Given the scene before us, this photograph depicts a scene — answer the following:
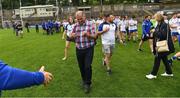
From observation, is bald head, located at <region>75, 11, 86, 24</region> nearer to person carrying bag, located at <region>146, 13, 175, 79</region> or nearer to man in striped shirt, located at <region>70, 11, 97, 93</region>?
man in striped shirt, located at <region>70, 11, 97, 93</region>

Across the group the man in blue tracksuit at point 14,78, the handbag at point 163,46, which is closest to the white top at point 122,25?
the handbag at point 163,46

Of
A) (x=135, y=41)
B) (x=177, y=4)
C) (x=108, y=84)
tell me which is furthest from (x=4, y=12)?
(x=108, y=84)

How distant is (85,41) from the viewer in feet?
31.3

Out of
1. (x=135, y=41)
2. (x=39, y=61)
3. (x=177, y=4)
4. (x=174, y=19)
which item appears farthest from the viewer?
(x=177, y=4)

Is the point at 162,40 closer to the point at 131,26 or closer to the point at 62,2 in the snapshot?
the point at 131,26

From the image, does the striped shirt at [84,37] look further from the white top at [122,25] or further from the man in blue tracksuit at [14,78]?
the white top at [122,25]

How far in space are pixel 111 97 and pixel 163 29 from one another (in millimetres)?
2790

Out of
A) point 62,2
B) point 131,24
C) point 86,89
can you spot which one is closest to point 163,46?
point 86,89

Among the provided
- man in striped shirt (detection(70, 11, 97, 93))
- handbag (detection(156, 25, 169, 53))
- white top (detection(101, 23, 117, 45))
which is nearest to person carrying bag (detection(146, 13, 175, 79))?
handbag (detection(156, 25, 169, 53))

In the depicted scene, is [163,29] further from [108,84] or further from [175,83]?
[108,84]

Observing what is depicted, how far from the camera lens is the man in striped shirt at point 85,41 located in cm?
947

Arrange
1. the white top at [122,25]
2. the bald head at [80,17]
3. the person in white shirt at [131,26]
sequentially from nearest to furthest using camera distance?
the bald head at [80,17], the person in white shirt at [131,26], the white top at [122,25]

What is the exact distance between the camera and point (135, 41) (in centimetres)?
2392

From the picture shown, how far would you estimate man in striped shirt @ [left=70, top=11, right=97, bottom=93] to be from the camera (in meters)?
9.47
